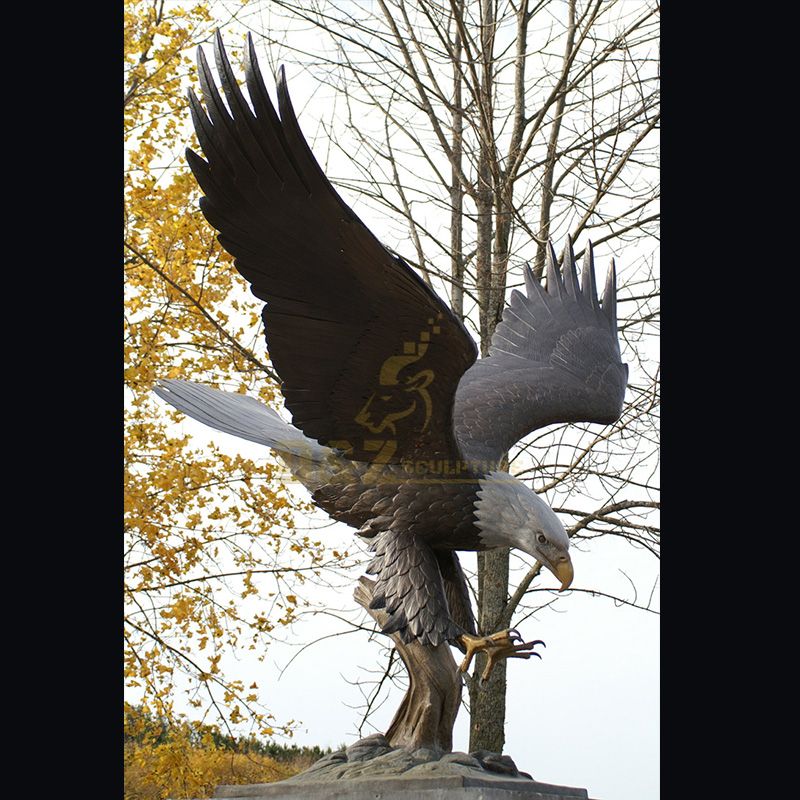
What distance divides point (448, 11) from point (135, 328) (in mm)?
2572

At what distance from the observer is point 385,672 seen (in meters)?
6.34

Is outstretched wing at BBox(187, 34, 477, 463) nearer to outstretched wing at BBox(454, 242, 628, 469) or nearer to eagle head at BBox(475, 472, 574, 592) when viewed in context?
eagle head at BBox(475, 472, 574, 592)

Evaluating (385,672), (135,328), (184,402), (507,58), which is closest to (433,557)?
(184,402)

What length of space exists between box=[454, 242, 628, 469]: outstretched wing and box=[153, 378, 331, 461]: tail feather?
58 centimetres

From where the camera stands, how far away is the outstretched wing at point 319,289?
11.3ft

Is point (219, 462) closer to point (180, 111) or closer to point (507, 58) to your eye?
point (180, 111)

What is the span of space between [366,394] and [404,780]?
122 centimetres

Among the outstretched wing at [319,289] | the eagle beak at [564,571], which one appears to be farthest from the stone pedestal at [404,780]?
the outstretched wing at [319,289]

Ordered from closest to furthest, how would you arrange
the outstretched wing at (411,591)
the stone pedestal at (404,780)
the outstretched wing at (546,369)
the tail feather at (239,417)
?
the stone pedestal at (404,780) < the outstretched wing at (411,591) < the tail feather at (239,417) < the outstretched wing at (546,369)

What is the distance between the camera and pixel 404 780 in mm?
3457

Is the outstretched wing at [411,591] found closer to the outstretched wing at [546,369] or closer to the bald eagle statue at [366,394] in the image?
the bald eagle statue at [366,394]

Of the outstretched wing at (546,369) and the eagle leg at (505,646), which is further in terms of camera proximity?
the outstretched wing at (546,369)

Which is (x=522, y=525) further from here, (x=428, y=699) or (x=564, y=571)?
(x=428, y=699)

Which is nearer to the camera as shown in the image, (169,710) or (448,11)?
(169,710)
